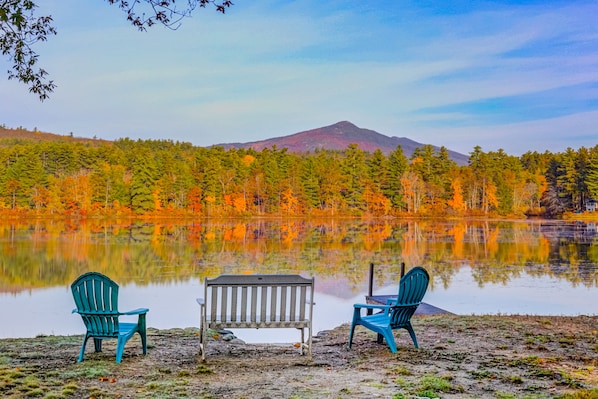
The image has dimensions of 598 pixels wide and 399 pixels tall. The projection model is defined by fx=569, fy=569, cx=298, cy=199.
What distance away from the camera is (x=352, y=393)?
387cm

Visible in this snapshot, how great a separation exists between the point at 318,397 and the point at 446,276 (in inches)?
514

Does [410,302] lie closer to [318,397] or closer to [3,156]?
[318,397]

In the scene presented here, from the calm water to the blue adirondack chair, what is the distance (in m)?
3.05

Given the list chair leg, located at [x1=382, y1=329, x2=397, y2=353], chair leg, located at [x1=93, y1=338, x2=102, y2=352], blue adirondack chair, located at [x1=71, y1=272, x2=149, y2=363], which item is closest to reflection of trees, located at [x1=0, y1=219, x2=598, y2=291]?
chair leg, located at [x1=382, y1=329, x2=397, y2=353]

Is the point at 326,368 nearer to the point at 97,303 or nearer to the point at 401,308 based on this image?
the point at 401,308

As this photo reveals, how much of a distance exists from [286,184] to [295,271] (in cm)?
4672

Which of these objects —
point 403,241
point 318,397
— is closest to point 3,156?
point 403,241

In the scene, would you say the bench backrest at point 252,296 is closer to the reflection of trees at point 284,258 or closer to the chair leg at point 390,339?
the chair leg at point 390,339

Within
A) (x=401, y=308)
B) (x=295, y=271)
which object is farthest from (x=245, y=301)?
(x=295, y=271)

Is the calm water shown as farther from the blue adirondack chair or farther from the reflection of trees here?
the blue adirondack chair

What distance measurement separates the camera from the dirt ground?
156 inches

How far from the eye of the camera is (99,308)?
500 cm

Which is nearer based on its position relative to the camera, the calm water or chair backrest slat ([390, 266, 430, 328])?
chair backrest slat ([390, 266, 430, 328])

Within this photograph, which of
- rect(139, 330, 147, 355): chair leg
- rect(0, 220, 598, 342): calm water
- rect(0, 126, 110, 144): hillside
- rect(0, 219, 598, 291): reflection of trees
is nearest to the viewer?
rect(139, 330, 147, 355): chair leg
